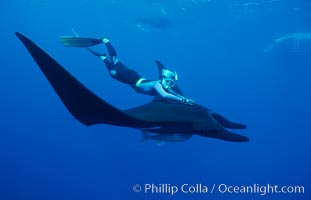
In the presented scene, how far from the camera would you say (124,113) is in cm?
335

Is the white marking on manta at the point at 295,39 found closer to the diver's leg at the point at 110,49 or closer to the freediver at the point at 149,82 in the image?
the diver's leg at the point at 110,49

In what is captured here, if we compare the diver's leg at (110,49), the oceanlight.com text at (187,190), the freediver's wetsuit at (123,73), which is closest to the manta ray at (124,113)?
the freediver's wetsuit at (123,73)

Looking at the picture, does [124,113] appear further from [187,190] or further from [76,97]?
[187,190]

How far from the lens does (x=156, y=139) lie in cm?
411

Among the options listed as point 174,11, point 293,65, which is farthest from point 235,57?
point 174,11

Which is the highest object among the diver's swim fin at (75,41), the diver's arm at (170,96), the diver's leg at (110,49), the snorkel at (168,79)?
the diver's leg at (110,49)

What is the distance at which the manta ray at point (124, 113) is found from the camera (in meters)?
3.08

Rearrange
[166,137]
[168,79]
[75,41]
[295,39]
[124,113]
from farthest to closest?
[295,39], [75,41], [168,79], [166,137], [124,113]

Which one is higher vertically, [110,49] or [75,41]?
[110,49]

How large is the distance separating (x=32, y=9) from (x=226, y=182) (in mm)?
27626

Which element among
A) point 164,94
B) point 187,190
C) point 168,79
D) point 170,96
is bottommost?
point 170,96

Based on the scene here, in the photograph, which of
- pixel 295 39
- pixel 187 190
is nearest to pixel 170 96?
pixel 187 190

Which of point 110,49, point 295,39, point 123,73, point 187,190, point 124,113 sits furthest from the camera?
point 295,39

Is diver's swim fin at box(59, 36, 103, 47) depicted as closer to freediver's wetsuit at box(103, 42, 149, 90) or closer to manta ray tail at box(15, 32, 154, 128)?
freediver's wetsuit at box(103, 42, 149, 90)
